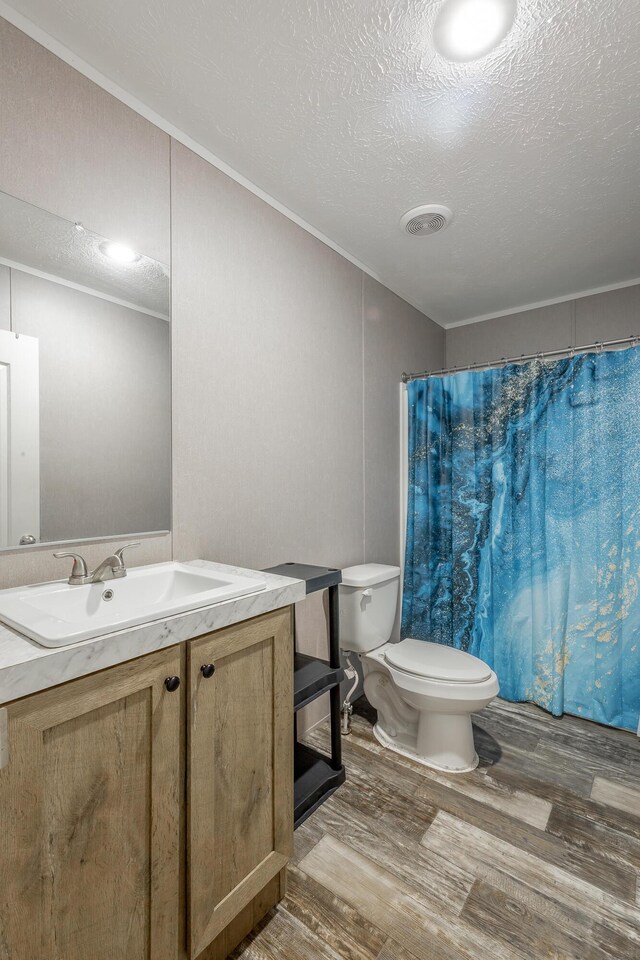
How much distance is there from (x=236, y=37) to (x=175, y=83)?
0.83 feet

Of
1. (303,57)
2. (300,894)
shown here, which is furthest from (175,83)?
(300,894)

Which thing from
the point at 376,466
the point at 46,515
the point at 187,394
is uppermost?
the point at 187,394

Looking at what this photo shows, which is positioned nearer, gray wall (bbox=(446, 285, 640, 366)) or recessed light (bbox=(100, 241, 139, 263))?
recessed light (bbox=(100, 241, 139, 263))

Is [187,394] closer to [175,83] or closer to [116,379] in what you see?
[116,379]

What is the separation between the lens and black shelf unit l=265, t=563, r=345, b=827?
1568 mm

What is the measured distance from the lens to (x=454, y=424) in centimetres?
263

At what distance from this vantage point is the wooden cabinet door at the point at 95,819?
2.36 feet

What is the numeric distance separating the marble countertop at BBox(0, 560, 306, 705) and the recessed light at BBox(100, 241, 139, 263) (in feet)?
3.58

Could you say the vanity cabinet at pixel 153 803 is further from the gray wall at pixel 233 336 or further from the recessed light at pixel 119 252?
the recessed light at pixel 119 252

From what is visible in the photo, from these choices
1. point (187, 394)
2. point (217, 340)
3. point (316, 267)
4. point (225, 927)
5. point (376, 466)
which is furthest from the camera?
point (376, 466)

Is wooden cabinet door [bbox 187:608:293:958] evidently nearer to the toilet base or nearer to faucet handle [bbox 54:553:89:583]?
faucet handle [bbox 54:553:89:583]

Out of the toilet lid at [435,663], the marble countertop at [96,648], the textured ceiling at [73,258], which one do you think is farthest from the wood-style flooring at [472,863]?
the textured ceiling at [73,258]

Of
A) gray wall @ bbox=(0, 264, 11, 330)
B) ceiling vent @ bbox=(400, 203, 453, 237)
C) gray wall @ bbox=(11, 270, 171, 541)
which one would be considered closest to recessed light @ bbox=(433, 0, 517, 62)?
ceiling vent @ bbox=(400, 203, 453, 237)

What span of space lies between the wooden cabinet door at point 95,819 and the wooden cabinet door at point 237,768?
5 centimetres
